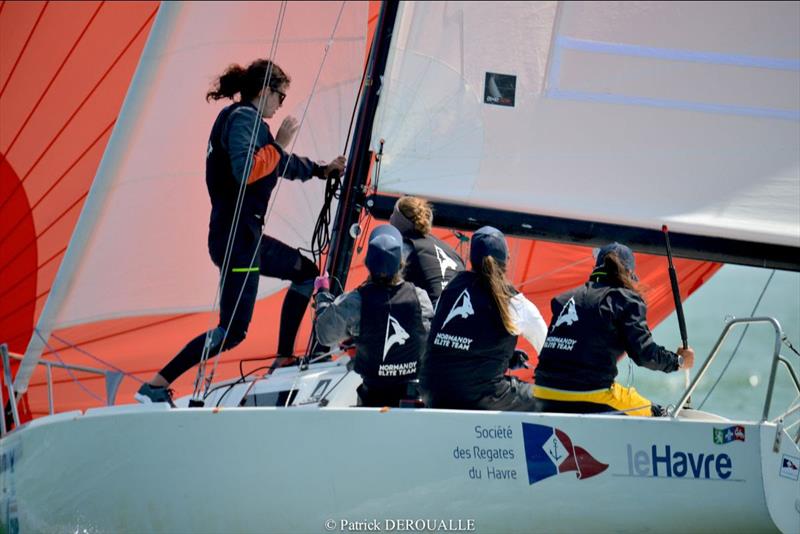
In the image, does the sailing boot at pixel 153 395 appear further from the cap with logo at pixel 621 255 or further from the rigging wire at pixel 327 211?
the cap with logo at pixel 621 255

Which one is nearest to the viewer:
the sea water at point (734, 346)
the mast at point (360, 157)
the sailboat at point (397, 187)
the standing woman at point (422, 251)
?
the sailboat at point (397, 187)

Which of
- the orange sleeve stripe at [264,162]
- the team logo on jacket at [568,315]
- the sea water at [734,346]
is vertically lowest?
the sea water at [734,346]

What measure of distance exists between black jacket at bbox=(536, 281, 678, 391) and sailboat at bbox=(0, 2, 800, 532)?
0.24 m

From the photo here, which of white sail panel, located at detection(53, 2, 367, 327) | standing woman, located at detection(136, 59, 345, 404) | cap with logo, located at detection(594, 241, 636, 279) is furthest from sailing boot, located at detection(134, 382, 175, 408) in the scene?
cap with logo, located at detection(594, 241, 636, 279)

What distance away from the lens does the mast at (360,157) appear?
14.8 ft

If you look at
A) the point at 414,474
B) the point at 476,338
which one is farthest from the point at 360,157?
the point at 414,474

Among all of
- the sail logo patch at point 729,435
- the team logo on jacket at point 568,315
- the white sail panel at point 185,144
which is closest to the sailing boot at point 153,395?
the white sail panel at point 185,144

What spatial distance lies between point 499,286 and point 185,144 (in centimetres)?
139

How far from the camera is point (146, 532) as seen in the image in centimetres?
350

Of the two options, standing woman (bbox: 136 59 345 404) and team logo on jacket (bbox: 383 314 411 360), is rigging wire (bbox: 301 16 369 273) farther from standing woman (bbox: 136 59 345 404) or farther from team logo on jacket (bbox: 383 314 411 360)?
team logo on jacket (bbox: 383 314 411 360)

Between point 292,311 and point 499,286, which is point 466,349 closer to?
point 499,286

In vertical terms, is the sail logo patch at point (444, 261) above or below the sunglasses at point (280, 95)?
below

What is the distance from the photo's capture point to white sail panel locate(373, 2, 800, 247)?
4.18m

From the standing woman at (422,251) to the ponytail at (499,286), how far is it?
52 centimetres
